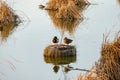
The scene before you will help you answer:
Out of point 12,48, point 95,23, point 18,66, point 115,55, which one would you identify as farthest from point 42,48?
point 115,55

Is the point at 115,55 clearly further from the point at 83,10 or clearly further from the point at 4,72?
the point at 83,10

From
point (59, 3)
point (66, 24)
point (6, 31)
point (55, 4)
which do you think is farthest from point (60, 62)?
point (55, 4)

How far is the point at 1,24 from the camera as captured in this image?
1517 cm

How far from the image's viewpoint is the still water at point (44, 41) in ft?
31.9

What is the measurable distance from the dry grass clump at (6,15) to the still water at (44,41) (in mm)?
351

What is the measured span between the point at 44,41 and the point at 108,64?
5492mm

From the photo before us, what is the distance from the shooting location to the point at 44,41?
1248cm

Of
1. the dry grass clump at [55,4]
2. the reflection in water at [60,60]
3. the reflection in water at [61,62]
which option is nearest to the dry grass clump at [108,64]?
the reflection in water at [61,62]

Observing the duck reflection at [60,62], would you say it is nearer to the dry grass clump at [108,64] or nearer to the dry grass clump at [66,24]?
the dry grass clump at [108,64]

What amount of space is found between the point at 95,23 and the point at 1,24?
2.63 m

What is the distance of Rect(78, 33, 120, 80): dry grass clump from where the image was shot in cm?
708

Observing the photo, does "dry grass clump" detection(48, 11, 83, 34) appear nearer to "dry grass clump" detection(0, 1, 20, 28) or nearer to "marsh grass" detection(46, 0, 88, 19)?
"marsh grass" detection(46, 0, 88, 19)

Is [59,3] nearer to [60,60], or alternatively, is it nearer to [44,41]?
[44,41]

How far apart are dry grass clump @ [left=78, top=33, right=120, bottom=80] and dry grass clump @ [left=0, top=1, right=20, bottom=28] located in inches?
327
